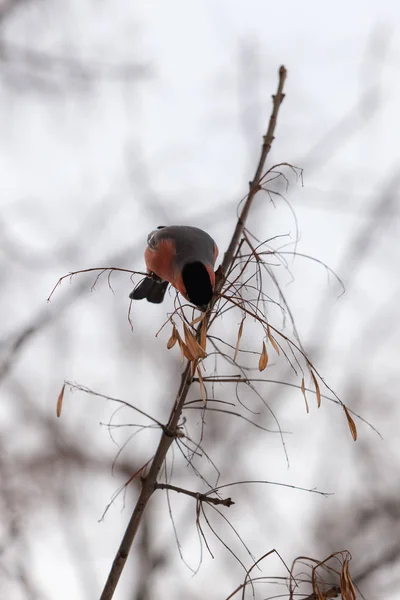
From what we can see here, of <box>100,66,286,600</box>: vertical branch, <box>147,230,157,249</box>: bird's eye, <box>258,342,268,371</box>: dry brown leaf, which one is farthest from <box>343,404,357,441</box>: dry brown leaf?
<box>147,230,157,249</box>: bird's eye

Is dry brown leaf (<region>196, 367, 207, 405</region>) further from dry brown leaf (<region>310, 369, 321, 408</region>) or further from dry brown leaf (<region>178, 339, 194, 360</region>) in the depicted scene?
dry brown leaf (<region>310, 369, 321, 408</region>)

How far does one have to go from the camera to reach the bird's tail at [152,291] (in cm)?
302

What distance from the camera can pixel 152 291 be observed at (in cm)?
314

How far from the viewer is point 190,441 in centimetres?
143

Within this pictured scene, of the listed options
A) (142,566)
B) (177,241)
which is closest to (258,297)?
(177,241)

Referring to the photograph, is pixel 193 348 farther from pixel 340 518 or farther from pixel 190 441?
pixel 340 518

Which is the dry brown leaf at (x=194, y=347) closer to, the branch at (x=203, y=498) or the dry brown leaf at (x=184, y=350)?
the dry brown leaf at (x=184, y=350)

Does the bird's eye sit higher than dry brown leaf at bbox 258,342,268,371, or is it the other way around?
the bird's eye

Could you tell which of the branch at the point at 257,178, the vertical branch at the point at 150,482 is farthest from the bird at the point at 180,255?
the vertical branch at the point at 150,482

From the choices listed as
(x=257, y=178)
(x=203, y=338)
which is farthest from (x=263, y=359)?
(x=257, y=178)

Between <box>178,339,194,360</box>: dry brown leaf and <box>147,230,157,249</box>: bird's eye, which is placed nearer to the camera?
<box>178,339,194,360</box>: dry brown leaf

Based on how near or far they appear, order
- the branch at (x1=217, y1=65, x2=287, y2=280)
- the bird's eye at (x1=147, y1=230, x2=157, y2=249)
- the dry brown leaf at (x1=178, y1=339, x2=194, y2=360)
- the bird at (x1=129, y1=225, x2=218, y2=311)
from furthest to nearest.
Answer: the bird's eye at (x1=147, y1=230, x2=157, y2=249) → the bird at (x1=129, y1=225, x2=218, y2=311) → the branch at (x1=217, y1=65, x2=287, y2=280) → the dry brown leaf at (x1=178, y1=339, x2=194, y2=360)

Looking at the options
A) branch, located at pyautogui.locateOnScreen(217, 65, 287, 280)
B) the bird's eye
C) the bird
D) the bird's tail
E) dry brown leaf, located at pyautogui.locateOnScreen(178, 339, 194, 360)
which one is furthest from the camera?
the bird's tail

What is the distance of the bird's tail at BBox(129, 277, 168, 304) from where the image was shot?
3016 mm
